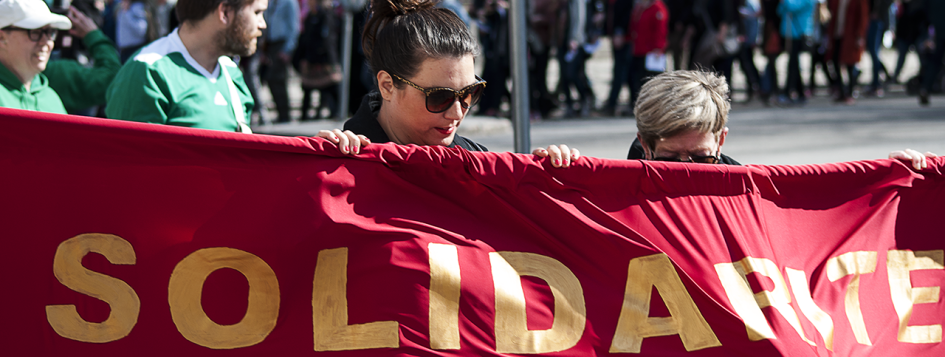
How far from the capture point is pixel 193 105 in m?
3.60

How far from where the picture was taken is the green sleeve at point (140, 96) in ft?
11.3

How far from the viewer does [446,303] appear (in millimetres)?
2664

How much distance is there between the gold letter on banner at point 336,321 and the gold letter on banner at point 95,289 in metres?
0.52

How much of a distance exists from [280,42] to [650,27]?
5.21 m

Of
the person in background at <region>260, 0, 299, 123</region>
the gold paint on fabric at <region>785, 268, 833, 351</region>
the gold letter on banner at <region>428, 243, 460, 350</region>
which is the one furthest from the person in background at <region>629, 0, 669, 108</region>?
the gold letter on banner at <region>428, 243, 460, 350</region>

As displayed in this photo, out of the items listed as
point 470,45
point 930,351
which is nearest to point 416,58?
point 470,45

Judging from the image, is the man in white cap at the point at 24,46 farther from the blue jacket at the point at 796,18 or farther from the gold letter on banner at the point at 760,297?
the blue jacket at the point at 796,18

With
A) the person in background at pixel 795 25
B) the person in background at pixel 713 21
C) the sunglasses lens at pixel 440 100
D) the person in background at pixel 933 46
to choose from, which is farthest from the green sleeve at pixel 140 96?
the person in background at pixel 933 46

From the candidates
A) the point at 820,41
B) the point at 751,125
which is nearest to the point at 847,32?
the point at 820,41

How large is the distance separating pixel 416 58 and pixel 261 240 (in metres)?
0.79

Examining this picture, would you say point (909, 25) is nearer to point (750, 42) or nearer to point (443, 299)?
point (750, 42)

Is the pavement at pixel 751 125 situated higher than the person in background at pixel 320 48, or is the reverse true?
the person in background at pixel 320 48

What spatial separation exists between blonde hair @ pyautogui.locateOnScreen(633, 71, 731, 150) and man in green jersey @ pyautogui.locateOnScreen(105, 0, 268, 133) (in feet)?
5.59

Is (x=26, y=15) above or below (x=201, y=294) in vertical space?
above
